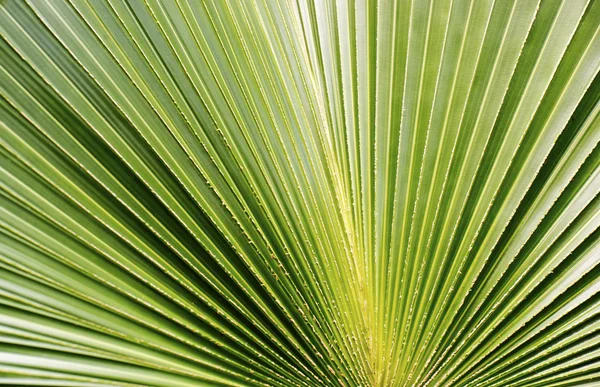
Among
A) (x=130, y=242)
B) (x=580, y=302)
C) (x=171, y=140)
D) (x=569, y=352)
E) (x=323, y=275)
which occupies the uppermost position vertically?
(x=171, y=140)

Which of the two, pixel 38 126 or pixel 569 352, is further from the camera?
pixel 569 352

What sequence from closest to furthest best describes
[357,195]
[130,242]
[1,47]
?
[1,47] → [130,242] → [357,195]

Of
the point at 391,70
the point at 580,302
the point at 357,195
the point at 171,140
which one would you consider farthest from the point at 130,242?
the point at 580,302

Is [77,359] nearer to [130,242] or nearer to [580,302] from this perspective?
[130,242]

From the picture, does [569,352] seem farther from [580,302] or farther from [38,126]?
[38,126]

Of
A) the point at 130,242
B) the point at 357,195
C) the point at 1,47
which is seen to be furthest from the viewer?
the point at 357,195

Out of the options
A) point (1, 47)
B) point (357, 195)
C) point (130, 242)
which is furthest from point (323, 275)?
point (1, 47)

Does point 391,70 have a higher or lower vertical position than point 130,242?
higher
